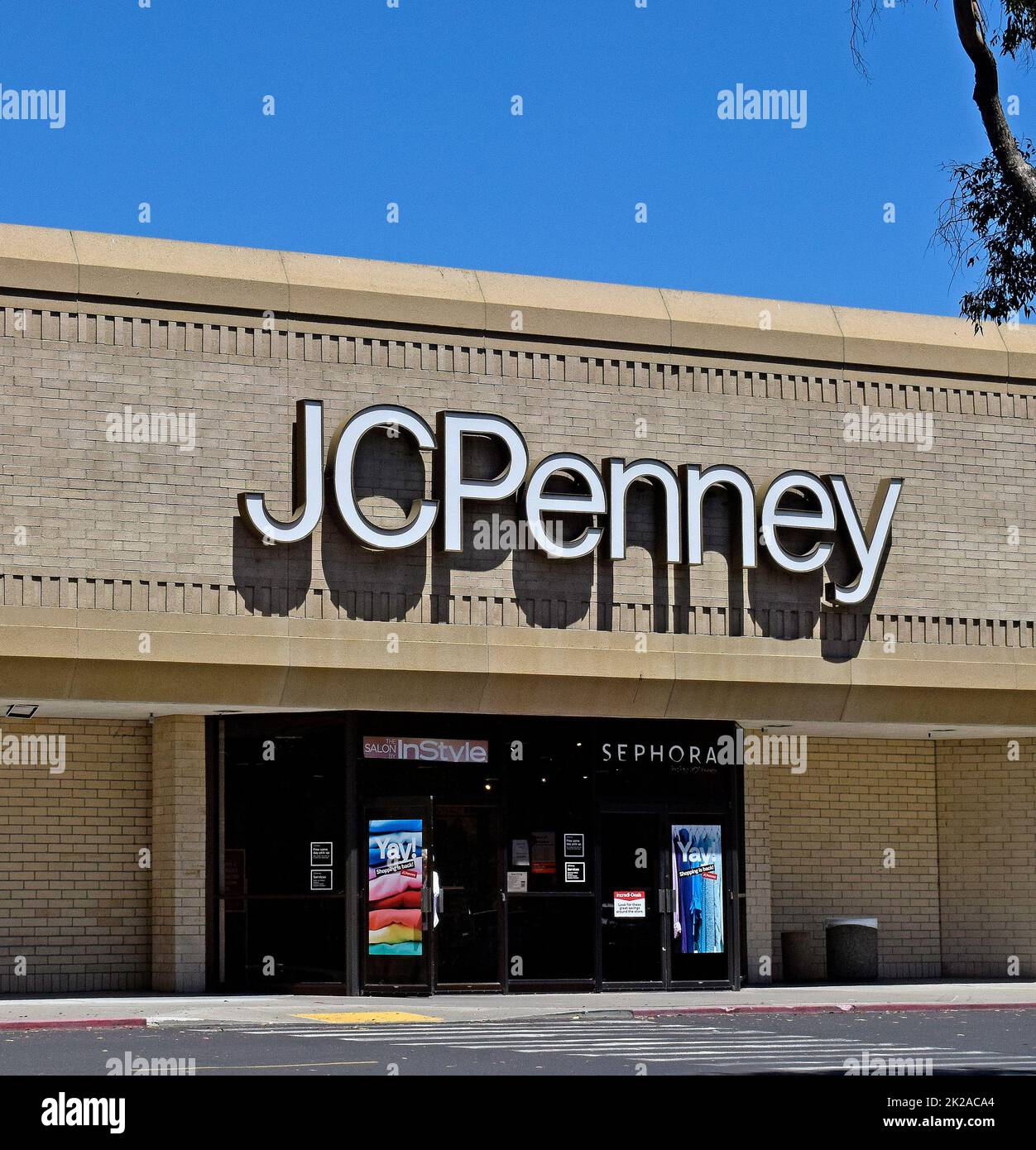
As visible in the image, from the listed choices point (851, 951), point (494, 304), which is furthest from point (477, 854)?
point (494, 304)

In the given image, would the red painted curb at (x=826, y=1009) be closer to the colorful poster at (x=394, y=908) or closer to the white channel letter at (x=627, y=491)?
the colorful poster at (x=394, y=908)

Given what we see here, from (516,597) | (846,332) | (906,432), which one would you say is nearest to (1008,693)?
(906,432)

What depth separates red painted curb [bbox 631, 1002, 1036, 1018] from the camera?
22641 mm

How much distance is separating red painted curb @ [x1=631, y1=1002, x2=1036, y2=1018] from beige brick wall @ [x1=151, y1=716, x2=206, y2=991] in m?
6.04

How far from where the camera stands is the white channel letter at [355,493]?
23.2 m

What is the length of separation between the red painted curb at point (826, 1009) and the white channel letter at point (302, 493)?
279 inches

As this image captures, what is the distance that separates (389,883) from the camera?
937 inches

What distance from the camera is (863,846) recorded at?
97.0 feet

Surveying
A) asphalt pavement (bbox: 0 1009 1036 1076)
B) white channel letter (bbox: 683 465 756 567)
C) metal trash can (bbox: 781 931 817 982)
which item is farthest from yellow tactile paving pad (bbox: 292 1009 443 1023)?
metal trash can (bbox: 781 931 817 982)

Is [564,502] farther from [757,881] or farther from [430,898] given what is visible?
[757,881]

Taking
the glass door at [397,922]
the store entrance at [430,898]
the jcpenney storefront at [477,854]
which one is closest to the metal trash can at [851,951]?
the jcpenney storefront at [477,854]

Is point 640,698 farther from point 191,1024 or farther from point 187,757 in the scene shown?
point 191,1024

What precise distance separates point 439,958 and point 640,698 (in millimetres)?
4283

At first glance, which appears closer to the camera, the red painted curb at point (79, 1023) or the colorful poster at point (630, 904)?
the red painted curb at point (79, 1023)
